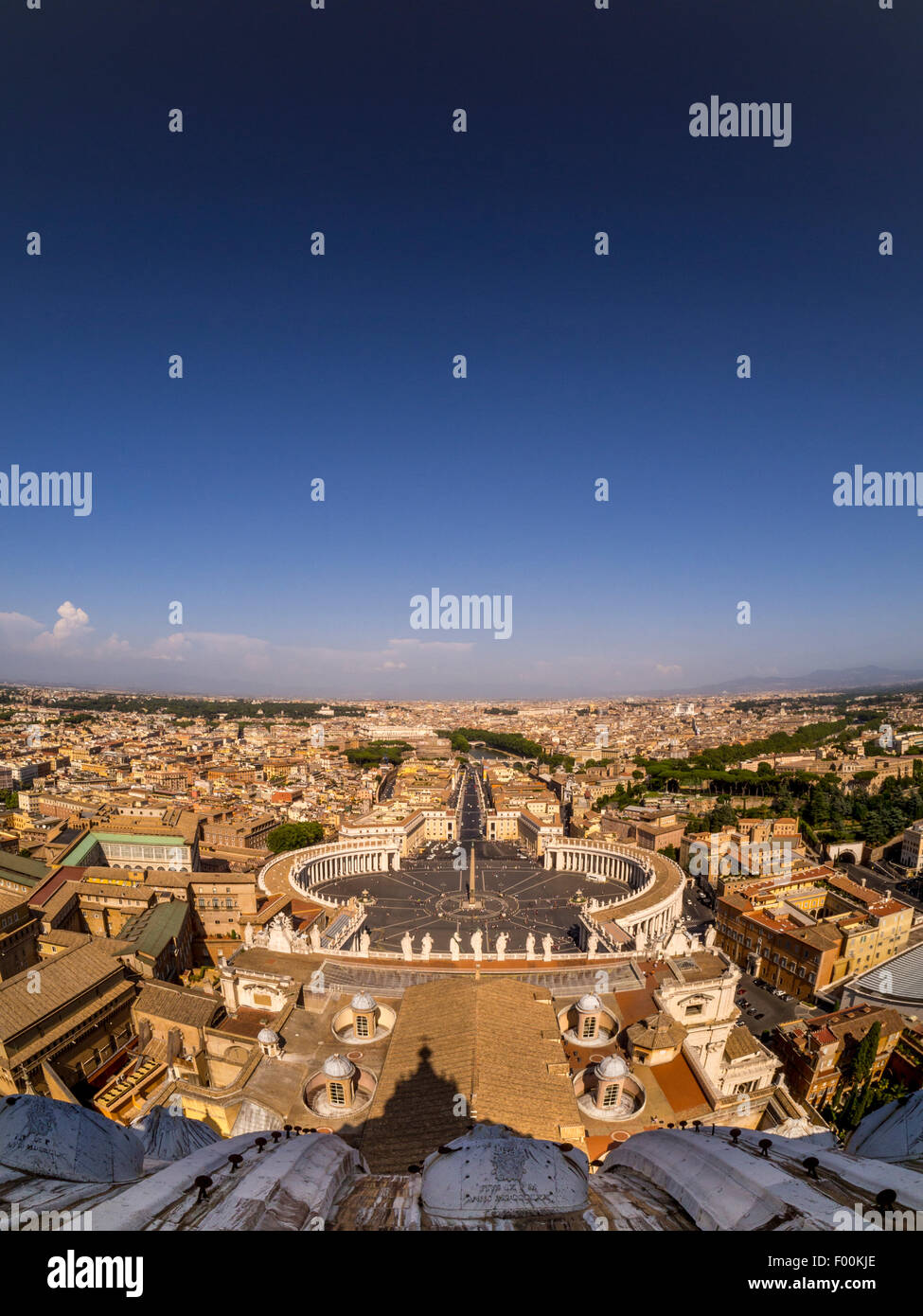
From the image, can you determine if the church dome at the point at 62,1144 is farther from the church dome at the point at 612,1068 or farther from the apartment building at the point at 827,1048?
Result: the apartment building at the point at 827,1048

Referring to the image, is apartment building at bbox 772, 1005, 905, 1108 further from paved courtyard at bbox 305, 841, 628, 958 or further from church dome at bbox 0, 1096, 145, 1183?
church dome at bbox 0, 1096, 145, 1183

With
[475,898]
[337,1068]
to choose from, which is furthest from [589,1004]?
[475,898]

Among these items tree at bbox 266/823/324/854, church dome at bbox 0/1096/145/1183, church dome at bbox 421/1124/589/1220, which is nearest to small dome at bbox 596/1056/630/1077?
church dome at bbox 421/1124/589/1220

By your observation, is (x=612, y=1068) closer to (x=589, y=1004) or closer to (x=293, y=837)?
(x=589, y=1004)
